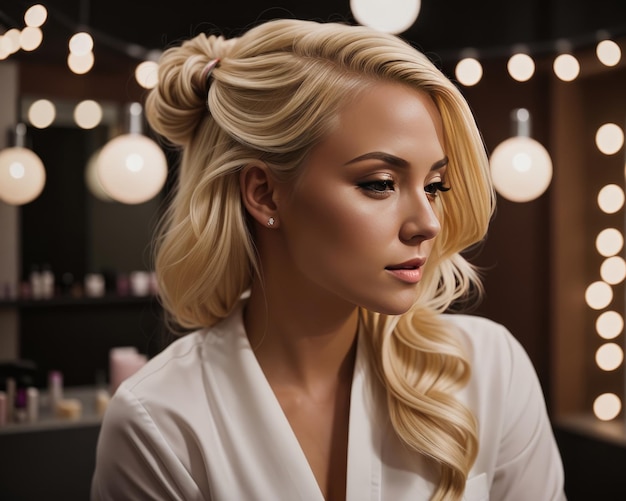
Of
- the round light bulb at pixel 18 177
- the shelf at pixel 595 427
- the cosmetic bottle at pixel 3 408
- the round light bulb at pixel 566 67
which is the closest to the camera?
the round light bulb at pixel 18 177

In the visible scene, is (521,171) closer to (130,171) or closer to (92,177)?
(130,171)

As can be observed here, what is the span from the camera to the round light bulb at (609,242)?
3.30 m

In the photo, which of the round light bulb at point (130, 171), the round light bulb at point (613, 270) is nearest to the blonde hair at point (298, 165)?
the round light bulb at point (130, 171)

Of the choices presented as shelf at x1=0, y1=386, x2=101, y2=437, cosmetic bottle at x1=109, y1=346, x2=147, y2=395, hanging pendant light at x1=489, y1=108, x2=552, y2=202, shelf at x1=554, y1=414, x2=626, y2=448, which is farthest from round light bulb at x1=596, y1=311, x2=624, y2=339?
shelf at x1=0, y1=386, x2=101, y2=437

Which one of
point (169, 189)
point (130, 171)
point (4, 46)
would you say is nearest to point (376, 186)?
point (4, 46)

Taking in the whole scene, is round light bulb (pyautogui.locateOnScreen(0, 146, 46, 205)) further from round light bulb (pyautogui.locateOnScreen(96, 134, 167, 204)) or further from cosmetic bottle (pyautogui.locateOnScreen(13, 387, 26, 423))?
cosmetic bottle (pyautogui.locateOnScreen(13, 387, 26, 423))

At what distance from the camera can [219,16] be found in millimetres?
2326

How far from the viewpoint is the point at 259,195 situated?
1074 millimetres

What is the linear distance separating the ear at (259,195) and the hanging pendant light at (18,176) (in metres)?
1.23

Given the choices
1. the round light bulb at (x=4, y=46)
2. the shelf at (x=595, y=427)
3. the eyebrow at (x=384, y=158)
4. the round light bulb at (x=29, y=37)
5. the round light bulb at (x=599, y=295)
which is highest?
the round light bulb at (x=29, y=37)

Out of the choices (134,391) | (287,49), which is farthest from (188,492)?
(287,49)

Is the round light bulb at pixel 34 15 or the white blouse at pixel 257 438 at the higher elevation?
the round light bulb at pixel 34 15

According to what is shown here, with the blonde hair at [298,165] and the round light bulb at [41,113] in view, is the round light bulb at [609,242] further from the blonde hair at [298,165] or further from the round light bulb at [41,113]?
the round light bulb at [41,113]

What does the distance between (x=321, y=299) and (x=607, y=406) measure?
8.65 feet
